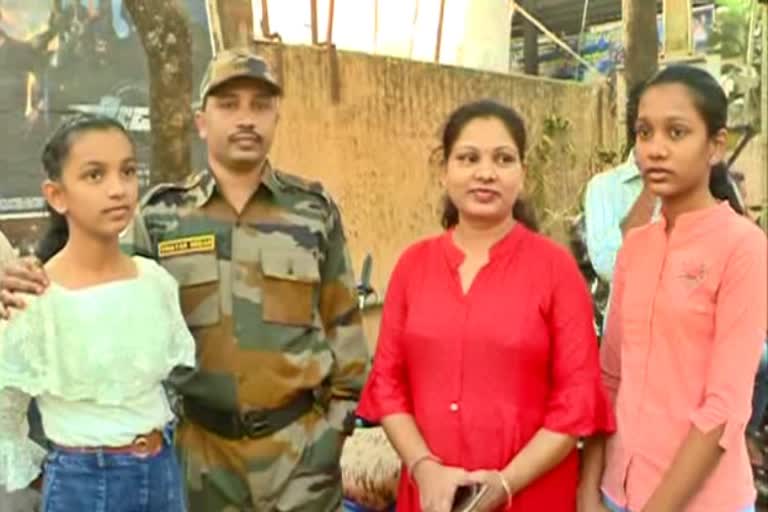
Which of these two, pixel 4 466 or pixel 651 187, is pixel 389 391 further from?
pixel 4 466

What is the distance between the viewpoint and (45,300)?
2.12 metres

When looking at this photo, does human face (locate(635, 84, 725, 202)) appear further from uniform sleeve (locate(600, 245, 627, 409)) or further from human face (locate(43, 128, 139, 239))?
human face (locate(43, 128, 139, 239))

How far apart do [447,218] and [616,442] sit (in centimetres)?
68

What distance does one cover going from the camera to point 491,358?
2.14m

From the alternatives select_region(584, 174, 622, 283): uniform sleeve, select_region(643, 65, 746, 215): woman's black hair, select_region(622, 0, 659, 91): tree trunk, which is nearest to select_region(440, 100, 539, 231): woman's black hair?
select_region(643, 65, 746, 215): woman's black hair

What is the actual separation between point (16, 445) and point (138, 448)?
28 centimetres

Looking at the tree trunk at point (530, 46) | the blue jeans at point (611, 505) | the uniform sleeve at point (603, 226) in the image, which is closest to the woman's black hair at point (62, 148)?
the blue jeans at point (611, 505)

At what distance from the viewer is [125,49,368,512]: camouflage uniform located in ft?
8.07

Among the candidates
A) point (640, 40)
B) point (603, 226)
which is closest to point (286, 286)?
point (603, 226)

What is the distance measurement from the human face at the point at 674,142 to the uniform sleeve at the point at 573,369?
323mm

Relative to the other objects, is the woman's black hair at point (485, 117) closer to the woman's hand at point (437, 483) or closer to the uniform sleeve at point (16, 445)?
the woman's hand at point (437, 483)

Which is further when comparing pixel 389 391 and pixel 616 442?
pixel 389 391

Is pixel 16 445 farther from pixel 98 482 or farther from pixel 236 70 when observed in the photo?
pixel 236 70

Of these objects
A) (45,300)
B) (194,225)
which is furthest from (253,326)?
(45,300)
